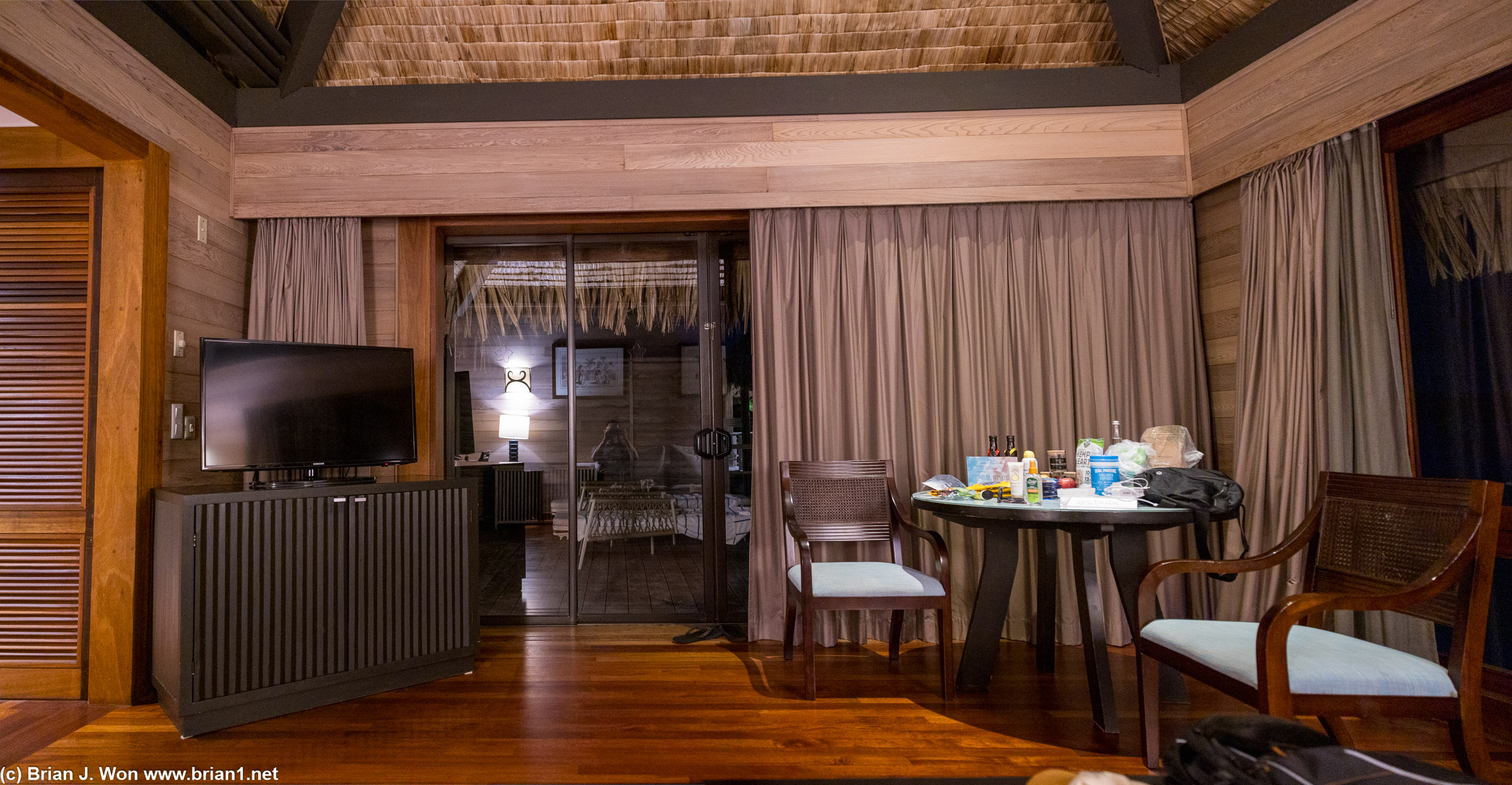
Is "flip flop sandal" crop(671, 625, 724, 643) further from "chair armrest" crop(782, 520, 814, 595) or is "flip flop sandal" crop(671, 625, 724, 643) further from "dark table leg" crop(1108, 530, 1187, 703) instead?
"dark table leg" crop(1108, 530, 1187, 703)

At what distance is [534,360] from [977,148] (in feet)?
8.60

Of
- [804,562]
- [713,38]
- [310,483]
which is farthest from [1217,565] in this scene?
[310,483]

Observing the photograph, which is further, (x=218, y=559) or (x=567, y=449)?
(x=567, y=449)

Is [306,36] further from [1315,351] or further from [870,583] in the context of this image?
[1315,351]

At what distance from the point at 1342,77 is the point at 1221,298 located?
3.29 ft

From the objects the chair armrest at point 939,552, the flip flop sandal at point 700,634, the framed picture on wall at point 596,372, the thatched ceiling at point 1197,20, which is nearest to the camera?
the chair armrest at point 939,552

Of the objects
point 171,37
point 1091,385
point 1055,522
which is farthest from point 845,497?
point 171,37

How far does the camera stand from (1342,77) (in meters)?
2.76

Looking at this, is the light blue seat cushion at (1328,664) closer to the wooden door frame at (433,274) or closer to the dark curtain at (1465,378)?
the dark curtain at (1465,378)

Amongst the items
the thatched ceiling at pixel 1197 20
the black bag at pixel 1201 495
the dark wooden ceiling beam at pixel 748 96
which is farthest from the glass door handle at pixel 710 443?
the thatched ceiling at pixel 1197 20

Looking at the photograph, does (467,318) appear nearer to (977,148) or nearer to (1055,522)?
(977,148)

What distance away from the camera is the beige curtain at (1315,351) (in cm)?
264

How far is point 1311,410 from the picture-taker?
2.79 metres

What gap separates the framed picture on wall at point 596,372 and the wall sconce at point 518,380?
186 mm
